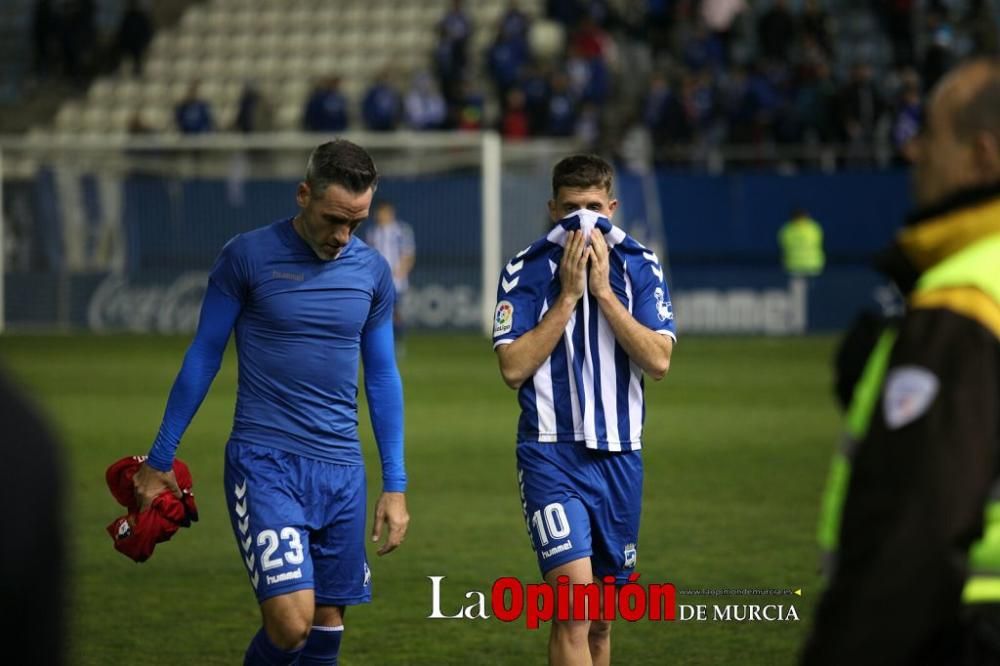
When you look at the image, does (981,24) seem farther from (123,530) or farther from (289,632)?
(289,632)

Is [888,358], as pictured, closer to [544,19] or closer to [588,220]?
[588,220]

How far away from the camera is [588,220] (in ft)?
18.7

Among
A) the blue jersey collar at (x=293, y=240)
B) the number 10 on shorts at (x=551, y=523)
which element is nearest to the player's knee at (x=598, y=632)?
the number 10 on shorts at (x=551, y=523)

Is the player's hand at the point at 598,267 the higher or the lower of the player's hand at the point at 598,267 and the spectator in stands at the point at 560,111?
the lower

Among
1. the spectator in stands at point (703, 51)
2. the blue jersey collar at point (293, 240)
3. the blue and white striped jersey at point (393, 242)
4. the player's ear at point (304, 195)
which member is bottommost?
the blue jersey collar at point (293, 240)

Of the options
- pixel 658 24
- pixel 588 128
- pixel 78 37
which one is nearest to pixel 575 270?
pixel 588 128

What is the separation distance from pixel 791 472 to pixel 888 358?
1031cm

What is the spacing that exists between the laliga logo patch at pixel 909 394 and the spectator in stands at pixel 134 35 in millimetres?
33084

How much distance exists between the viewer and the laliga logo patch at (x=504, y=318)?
5770mm

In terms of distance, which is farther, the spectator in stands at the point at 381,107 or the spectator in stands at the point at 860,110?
the spectator in stands at the point at 381,107

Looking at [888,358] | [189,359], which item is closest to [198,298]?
[189,359]

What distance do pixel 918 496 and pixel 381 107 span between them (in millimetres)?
28251

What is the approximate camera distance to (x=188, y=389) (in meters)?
5.50

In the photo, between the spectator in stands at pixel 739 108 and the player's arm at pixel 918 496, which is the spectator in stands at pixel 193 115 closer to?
the spectator in stands at pixel 739 108
